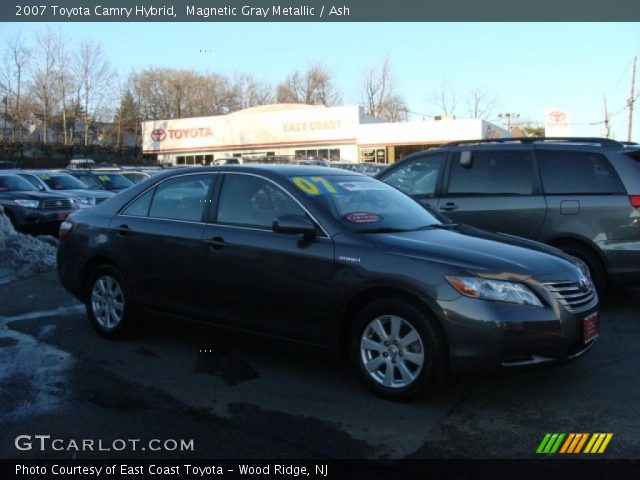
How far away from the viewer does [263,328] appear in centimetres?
489

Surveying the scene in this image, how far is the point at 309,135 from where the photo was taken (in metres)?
45.6

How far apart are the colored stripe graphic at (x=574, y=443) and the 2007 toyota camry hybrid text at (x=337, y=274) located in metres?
0.52

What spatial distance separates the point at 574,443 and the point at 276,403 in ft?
6.10

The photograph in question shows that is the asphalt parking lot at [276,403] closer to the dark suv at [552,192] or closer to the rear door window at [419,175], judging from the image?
the dark suv at [552,192]

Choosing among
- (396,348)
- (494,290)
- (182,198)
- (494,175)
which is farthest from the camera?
(494,175)

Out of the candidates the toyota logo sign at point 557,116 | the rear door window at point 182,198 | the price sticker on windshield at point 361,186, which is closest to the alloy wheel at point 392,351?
the price sticker on windshield at point 361,186

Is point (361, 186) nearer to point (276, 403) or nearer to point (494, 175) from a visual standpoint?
point (276, 403)

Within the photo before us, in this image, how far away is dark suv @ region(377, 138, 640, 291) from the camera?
265 inches

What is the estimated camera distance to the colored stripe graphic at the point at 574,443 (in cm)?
365

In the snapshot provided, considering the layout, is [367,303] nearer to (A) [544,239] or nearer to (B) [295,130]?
(A) [544,239]

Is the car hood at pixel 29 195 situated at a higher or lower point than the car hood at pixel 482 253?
higher

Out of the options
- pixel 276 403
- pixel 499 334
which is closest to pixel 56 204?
pixel 276 403

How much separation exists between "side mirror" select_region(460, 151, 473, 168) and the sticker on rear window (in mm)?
2977

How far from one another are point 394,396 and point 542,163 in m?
4.00
